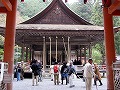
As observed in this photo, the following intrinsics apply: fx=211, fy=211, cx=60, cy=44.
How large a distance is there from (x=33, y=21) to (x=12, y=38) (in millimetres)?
13701

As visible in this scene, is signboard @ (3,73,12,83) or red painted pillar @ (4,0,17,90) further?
red painted pillar @ (4,0,17,90)

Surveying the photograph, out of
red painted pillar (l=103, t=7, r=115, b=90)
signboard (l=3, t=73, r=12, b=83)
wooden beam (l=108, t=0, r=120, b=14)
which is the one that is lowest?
signboard (l=3, t=73, r=12, b=83)

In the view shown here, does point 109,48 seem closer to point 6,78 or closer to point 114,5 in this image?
point 114,5

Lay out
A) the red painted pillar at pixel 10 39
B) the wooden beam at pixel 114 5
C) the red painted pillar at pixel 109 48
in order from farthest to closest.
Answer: the red painted pillar at pixel 109 48 → the red painted pillar at pixel 10 39 → the wooden beam at pixel 114 5

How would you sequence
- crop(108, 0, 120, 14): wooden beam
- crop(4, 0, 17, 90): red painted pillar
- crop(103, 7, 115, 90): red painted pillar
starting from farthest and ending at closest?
1. crop(103, 7, 115, 90): red painted pillar
2. crop(4, 0, 17, 90): red painted pillar
3. crop(108, 0, 120, 14): wooden beam

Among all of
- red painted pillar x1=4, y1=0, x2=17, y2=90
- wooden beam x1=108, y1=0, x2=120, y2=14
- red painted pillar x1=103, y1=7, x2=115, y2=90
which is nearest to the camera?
wooden beam x1=108, y1=0, x2=120, y2=14

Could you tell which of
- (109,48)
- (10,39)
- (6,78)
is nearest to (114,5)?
(109,48)

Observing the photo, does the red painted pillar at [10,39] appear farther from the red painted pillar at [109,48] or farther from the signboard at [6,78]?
the red painted pillar at [109,48]

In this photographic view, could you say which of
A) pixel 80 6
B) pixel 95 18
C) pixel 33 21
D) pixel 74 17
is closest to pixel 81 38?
pixel 74 17

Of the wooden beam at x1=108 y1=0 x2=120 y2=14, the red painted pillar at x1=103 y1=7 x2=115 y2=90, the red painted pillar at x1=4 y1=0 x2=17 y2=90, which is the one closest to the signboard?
the red painted pillar at x1=4 y1=0 x2=17 y2=90

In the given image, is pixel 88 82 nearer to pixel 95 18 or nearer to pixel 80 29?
pixel 80 29

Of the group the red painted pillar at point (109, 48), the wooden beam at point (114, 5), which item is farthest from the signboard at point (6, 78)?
the wooden beam at point (114, 5)

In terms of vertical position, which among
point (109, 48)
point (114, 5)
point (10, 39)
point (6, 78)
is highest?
point (114, 5)

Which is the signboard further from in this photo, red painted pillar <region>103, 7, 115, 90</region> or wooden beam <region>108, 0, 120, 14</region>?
wooden beam <region>108, 0, 120, 14</region>
